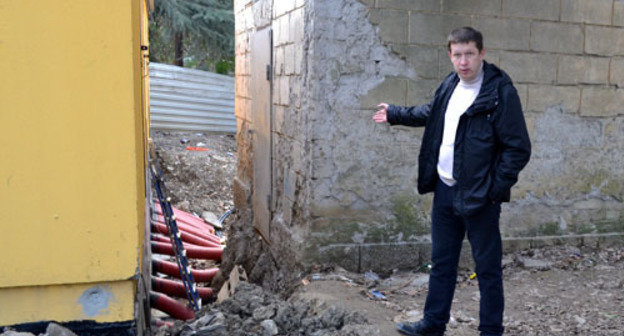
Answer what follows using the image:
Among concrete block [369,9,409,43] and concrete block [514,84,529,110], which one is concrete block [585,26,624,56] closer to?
concrete block [514,84,529,110]

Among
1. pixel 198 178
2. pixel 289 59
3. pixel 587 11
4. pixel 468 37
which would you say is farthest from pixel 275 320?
pixel 198 178

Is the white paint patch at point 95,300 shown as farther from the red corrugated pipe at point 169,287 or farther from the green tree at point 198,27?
the green tree at point 198,27

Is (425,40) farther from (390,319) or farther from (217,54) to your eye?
(217,54)

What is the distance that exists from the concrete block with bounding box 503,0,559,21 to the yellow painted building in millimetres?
3428

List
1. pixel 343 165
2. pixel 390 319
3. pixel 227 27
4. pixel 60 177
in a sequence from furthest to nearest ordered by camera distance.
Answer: pixel 227 27 → pixel 343 165 → pixel 390 319 → pixel 60 177

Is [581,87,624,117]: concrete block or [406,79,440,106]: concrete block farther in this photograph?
[581,87,624,117]: concrete block

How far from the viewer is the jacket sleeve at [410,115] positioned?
3.82 meters

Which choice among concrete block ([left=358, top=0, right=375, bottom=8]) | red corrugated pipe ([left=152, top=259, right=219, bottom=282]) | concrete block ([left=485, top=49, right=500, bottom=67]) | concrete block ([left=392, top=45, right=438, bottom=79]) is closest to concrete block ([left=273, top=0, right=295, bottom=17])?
concrete block ([left=358, top=0, right=375, bottom=8])

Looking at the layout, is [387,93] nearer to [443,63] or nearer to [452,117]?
[443,63]

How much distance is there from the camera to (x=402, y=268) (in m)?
5.16

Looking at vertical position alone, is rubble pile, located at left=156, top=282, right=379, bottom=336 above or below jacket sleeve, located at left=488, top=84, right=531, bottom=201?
below

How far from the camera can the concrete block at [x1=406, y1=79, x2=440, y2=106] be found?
5004 mm

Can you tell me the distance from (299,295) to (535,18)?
10.4ft

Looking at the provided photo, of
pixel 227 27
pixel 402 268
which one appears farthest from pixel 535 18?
pixel 227 27
